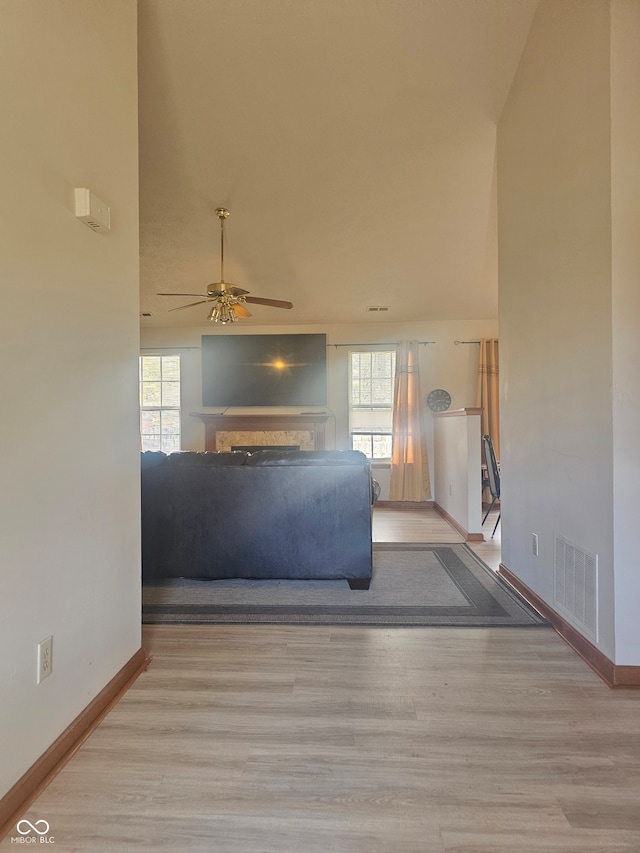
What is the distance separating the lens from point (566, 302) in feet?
6.79

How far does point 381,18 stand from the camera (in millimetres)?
2414

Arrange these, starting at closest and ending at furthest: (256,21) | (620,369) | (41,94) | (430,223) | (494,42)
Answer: (41,94) → (620,369) → (256,21) → (494,42) → (430,223)

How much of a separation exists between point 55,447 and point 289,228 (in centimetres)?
353

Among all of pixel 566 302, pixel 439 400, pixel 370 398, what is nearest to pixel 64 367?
pixel 566 302

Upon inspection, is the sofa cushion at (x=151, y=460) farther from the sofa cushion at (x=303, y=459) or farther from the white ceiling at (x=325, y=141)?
the white ceiling at (x=325, y=141)

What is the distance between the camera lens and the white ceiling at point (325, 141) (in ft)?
7.99

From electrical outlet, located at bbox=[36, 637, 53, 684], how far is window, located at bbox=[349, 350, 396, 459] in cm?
491

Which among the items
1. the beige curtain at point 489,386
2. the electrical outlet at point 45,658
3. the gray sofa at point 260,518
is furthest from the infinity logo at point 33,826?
the beige curtain at point 489,386

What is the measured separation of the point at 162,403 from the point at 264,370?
163 cm

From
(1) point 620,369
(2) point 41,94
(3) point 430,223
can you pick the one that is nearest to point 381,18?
(3) point 430,223

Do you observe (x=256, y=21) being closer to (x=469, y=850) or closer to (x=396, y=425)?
(x=469, y=850)

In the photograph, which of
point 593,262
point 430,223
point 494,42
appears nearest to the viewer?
point 593,262

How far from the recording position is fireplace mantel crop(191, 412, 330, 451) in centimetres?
582

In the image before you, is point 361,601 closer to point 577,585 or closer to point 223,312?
point 577,585
